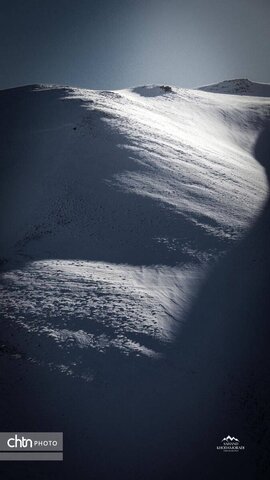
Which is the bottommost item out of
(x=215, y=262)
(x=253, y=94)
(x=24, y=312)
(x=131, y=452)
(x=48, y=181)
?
(x=131, y=452)

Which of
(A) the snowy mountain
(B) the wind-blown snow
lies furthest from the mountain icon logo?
(B) the wind-blown snow

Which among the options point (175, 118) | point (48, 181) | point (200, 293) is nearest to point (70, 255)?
point (200, 293)

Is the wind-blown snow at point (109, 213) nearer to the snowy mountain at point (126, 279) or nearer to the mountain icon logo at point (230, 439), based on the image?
the snowy mountain at point (126, 279)

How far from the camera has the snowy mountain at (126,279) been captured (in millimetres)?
8984

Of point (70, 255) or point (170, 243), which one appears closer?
point (70, 255)

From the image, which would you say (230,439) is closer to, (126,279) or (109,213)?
(126,279)

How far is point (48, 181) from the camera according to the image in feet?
68.6

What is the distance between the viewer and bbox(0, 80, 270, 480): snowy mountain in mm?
8984

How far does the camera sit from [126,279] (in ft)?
45.3

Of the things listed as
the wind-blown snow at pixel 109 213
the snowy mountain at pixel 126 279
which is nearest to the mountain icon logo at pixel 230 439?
the snowy mountain at pixel 126 279

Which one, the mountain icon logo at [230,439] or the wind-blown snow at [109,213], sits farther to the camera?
the wind-blown snow at [109,213]

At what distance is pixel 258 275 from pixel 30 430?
38.5ft

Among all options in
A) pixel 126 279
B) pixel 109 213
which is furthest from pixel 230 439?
pixel 109 213

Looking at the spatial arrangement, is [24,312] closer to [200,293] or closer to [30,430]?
[30,430]
